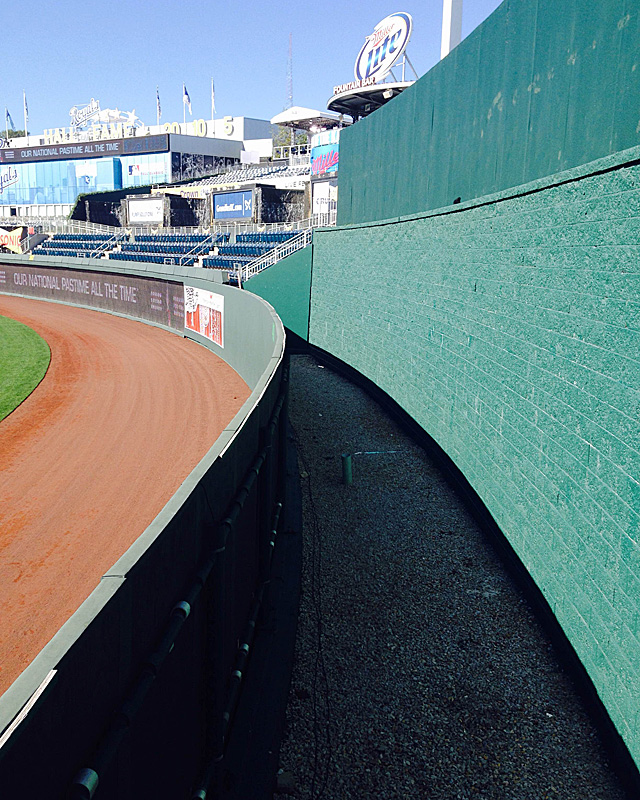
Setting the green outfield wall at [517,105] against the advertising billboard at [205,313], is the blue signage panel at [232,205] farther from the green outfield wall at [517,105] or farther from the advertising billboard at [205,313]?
the green outfield wall at [517,105]

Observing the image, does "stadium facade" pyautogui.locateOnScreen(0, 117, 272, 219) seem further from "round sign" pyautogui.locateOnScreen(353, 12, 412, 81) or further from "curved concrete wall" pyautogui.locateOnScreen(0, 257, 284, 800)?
"curved concrete wall" pyautogui.locateOnScreen(0, 257, 284, 800)

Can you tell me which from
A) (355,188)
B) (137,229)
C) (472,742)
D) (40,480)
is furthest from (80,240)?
(472,742)

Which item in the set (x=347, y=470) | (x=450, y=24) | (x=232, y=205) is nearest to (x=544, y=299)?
(x=347, y=470)

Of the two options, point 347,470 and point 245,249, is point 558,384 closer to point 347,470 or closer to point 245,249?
point 347,470

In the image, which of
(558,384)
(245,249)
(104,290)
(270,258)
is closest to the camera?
(558,384)

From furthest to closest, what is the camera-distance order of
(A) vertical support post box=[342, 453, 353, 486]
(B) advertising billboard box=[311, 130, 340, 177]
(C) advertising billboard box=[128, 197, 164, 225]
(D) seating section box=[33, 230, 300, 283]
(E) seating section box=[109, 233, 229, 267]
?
1. (C) advertising billboard box=[128, 197, 164, 225]
2. (B) advertising billboard box=[311, 130, 340, 177]
3. (E) seating section box=[109, 233, 229, 267]
4. (D) seating section box=[33, 230, 300, 283]
5. (A) vertical support post box=[342, 453, 353, 486]

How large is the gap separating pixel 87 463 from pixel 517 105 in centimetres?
896

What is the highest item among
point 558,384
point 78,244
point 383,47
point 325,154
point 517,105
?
point 383,47

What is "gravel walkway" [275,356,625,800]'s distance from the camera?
16.2 ft

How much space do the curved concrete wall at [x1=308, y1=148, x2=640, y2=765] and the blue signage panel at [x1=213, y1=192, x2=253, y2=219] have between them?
36.1 meters

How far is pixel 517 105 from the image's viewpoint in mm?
9086

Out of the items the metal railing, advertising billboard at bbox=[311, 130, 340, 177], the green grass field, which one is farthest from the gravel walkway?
advertising billboard at bbox=[311, 130, 340, 177]

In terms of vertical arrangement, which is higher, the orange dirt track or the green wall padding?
the green wall padding

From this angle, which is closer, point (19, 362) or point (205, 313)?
point (19, 362)
